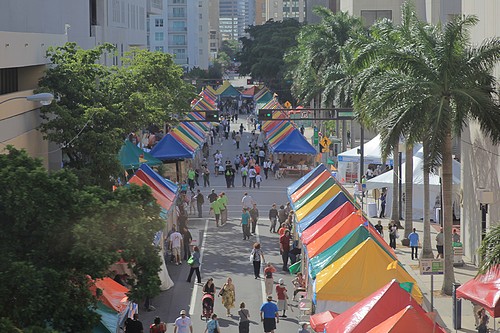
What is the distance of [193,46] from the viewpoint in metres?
174

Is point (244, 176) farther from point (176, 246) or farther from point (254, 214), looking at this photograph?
point (176, 246)

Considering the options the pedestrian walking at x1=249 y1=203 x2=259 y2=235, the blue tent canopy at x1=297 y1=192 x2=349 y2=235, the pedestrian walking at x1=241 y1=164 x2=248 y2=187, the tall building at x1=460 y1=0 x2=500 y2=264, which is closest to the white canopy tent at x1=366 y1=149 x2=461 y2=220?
the tall building at x1=460 y1=0 x2=500 y2=264

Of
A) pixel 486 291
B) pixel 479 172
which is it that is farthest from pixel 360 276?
pixel 479 172

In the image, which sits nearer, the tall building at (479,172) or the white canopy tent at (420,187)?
the tall building at (479,172)

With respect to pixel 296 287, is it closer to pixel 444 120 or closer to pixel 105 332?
pixel 444 120

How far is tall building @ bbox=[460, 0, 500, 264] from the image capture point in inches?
1208

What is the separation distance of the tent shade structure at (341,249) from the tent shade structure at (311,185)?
9479 mm

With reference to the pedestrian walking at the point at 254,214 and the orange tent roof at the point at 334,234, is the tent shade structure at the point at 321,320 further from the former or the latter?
the pedestrian walking at the point at 254,214

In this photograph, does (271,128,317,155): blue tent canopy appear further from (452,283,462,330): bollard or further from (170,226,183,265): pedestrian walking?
(452,283,462,330): bollard

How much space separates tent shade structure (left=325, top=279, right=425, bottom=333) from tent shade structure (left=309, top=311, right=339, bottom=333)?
4.29 ft

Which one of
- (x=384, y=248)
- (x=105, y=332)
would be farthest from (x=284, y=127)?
(x=105, y=332)

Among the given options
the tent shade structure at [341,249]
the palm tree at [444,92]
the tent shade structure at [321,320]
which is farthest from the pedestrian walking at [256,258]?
the tent shade structure at [321,320]

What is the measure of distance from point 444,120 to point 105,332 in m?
11.5

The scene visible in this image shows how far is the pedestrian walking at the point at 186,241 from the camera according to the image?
34250 millimetres
